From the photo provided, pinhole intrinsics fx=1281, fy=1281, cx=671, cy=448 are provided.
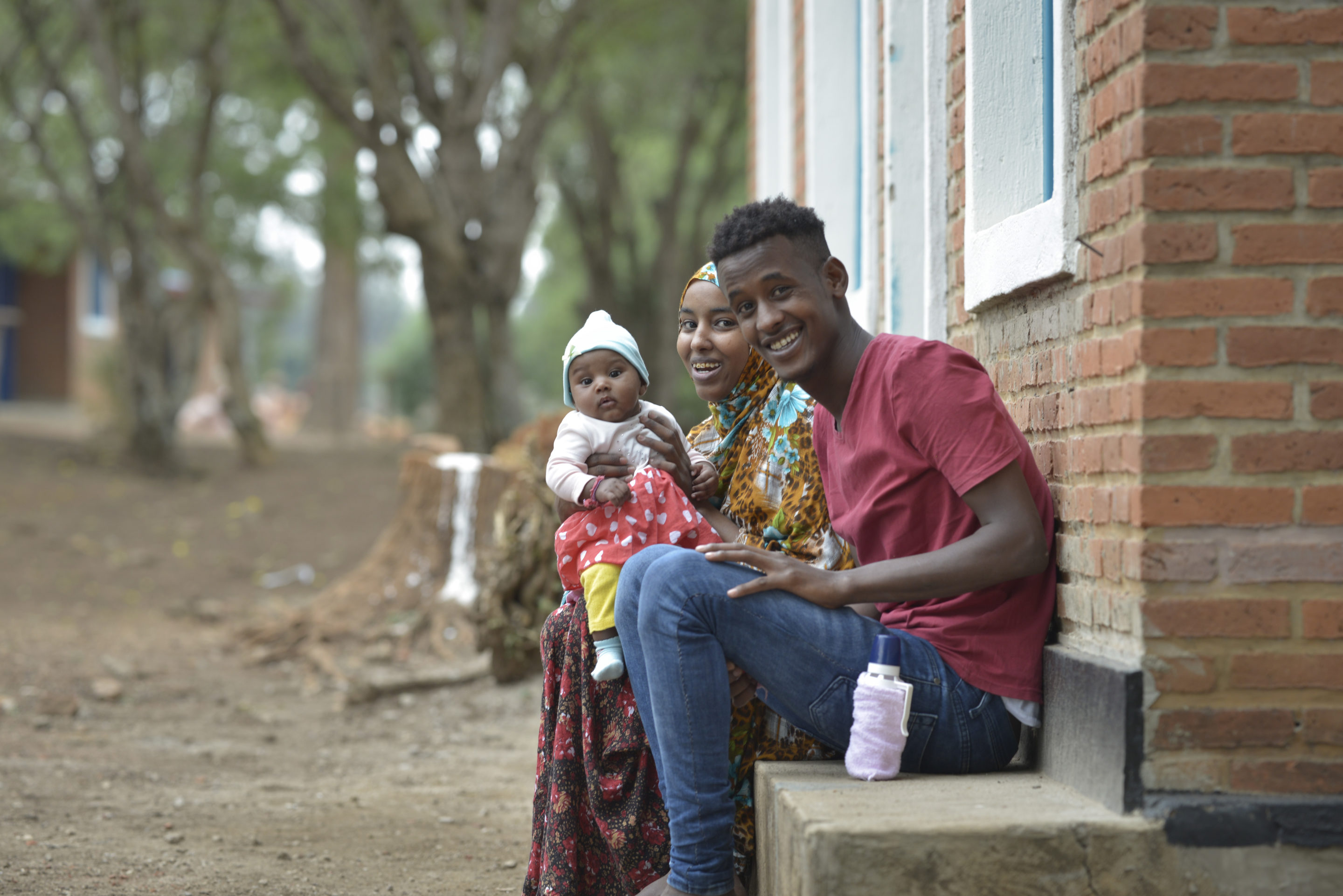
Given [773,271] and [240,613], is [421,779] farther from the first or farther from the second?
[240,613]

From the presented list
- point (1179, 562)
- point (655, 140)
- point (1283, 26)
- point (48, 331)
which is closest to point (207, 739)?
point (1179, 562)

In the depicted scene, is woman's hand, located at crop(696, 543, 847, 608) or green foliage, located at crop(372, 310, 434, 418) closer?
woman's hand, located at crop(696, 543, 847, 608)

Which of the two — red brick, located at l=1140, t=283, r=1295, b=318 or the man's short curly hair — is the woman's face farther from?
red brick, located at l=1140, t=283, r=1295, b=318

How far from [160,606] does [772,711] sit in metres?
8.21

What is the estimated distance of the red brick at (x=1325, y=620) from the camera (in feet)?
7.98

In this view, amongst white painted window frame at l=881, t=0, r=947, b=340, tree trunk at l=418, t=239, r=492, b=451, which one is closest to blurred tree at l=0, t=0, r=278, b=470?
tree trunk at l=418, t=239, r=492, b=451

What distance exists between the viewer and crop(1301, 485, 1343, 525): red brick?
2.45 m

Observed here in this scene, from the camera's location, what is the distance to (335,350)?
72.9ft

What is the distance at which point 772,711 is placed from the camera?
118 inches

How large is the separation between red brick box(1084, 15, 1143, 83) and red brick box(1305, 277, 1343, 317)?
566mm

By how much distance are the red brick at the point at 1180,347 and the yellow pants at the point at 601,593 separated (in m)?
1.28

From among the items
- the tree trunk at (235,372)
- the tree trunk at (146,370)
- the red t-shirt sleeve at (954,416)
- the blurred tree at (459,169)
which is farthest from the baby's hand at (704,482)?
the tree trunk at (146,370)

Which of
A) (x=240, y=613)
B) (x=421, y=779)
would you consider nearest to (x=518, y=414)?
(x=240, y=613)

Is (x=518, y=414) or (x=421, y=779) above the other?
(x=518, y=414)
